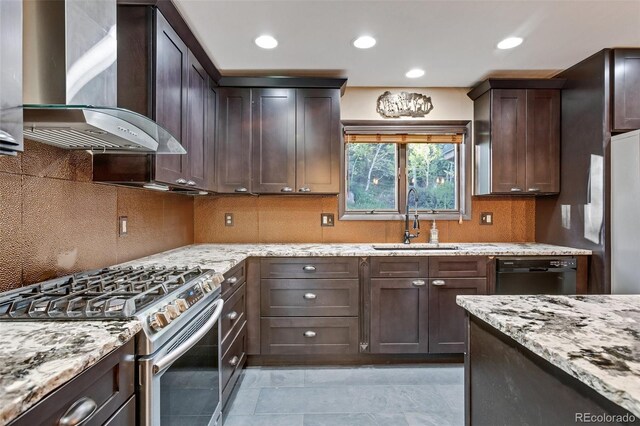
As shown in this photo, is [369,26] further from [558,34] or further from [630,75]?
[630,75]

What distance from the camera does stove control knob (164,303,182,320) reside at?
3.63ft

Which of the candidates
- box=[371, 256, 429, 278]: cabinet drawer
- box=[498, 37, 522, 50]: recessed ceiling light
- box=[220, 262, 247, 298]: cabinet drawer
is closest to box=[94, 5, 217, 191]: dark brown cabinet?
box=[220, 262, 247, 298]: cabinet drawer

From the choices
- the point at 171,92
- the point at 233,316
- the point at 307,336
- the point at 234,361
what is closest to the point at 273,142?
the point at 171,92

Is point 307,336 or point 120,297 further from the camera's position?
point 307,336

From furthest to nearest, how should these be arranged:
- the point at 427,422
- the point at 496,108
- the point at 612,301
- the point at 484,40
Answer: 1. the point at 496,108
2. the point at 484,40
3. the point at 427,422
4. the point at 612,301

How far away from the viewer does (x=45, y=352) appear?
757mm

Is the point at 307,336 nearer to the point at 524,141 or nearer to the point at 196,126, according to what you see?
the point at 196,126

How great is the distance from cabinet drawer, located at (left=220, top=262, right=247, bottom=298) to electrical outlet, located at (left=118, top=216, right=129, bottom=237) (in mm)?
691

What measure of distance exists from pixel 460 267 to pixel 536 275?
2.02 feet

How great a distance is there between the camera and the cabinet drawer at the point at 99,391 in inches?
25.3

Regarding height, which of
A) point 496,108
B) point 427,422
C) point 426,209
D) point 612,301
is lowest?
point 427,422

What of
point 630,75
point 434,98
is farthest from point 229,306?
point 630,75

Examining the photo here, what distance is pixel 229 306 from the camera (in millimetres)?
2021

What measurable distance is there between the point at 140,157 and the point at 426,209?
8.43 ft
